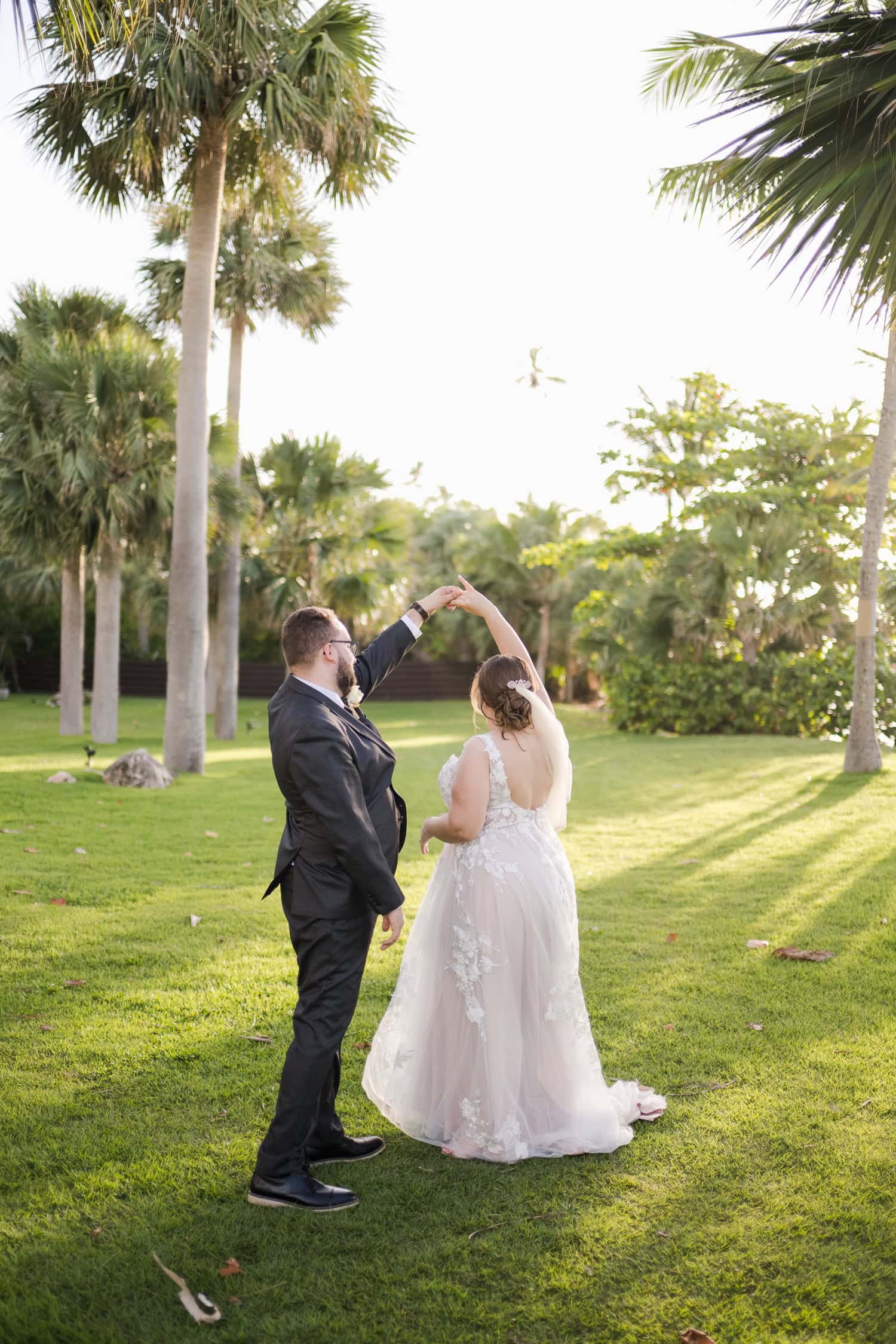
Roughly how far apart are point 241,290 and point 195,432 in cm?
694

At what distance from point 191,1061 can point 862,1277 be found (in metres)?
2.79

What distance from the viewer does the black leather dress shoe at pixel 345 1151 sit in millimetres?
3695

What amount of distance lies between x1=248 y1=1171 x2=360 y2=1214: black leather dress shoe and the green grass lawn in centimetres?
5

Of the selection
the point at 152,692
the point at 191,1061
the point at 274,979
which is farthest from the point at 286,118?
the point at 152,692

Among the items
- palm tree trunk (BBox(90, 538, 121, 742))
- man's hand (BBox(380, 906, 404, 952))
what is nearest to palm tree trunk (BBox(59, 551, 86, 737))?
palm tree trunk (BBox(90, 538, 121, 742))

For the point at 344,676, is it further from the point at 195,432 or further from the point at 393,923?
the point at 195,432

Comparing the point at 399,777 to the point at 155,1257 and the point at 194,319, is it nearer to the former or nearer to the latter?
the point at 194,319

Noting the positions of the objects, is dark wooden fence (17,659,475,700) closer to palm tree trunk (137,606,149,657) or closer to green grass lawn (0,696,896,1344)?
palm tree trunk (137,606,149,657)

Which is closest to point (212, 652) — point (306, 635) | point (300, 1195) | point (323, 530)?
point (323, 530)

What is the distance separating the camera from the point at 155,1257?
3029 millimetres

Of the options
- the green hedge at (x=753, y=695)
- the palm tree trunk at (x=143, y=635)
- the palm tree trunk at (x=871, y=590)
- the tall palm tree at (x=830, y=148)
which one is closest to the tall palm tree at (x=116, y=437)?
the palm tree trunk at (x=871, y=590)

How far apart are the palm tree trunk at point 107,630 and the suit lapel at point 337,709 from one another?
14.9m

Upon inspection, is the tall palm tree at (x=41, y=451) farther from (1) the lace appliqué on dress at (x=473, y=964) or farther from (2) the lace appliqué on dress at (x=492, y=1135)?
(2) the lace appliqué on dress at (x=492, y=1135)

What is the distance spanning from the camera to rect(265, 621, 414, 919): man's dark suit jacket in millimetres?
3271
